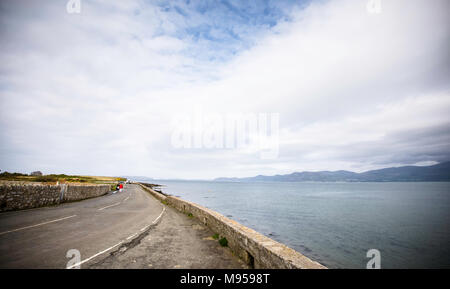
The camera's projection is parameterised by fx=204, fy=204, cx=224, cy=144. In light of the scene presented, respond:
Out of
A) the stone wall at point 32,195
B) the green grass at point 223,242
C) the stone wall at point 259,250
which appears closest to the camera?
the stone wall at point 259,250

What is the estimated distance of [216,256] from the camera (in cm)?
600

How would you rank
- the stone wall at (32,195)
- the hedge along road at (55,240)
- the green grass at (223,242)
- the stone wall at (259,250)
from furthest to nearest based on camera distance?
the stone wall at (32,195) → the green grass at (223,242) → the hedge along road at (55,240) → the stone wall at (259,250)

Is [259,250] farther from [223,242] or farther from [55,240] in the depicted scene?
[55,240]

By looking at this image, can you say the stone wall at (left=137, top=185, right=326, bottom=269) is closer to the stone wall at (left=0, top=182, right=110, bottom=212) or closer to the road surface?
the road surface

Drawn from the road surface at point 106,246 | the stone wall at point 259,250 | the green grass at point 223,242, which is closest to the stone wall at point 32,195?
the road surface at point 106,246

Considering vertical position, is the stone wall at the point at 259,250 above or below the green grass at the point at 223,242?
above

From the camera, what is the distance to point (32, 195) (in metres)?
14.1

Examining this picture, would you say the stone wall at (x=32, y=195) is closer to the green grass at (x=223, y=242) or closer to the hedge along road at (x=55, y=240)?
the hedge along road at (x=55, y=240)

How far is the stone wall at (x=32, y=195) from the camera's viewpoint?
12203mm

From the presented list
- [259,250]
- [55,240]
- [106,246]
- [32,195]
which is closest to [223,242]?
[259,250]

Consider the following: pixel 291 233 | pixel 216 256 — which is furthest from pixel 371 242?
pixel 216 256

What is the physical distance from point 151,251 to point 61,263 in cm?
219

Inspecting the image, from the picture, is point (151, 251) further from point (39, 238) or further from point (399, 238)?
point (399, 238)
